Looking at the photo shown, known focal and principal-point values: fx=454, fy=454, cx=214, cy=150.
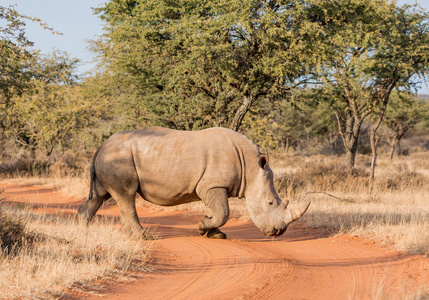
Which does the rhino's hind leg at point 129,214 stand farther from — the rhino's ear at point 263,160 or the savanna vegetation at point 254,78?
the rhino's ear at point 263,160

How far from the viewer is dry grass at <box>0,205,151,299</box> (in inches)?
186

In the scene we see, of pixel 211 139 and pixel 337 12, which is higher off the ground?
pixel 337 12

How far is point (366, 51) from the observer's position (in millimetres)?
17312

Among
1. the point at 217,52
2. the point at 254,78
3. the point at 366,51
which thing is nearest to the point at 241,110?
the point at 254,78

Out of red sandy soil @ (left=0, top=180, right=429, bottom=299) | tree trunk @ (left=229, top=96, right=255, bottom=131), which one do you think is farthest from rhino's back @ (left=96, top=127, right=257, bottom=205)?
tree trunk @ (left=229, top=96, right=255, bottom=131)

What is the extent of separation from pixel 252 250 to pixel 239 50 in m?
8.77

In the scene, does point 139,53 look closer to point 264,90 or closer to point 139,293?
point 264,90

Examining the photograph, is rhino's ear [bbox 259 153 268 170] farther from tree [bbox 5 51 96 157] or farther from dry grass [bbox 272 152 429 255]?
tree [bbox 5 51 96 157]

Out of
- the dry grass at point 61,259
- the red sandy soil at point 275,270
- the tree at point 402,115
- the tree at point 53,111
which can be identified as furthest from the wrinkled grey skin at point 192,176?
the tree at point 402,115

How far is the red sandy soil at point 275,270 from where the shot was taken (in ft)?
17.0

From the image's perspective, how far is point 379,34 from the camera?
56.1 feet

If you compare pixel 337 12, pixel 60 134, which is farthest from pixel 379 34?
pixel 60 134

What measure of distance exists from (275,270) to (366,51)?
13.3 meters

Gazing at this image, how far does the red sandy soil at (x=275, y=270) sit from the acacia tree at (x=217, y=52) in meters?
6.63
